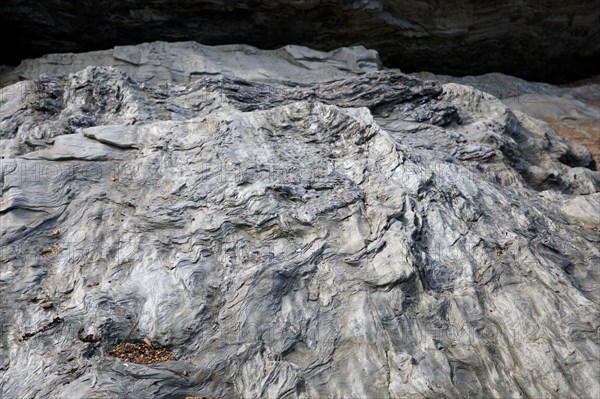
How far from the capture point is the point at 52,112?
1050 cm

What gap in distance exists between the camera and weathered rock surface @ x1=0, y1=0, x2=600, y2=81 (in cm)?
1562

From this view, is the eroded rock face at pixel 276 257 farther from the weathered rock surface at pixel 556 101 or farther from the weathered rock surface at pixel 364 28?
the weathered rock surface at pixel 556 101

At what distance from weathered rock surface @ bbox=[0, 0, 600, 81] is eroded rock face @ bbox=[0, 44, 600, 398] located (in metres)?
5.69

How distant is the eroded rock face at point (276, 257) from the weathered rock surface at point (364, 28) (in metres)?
5.69

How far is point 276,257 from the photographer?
7.39m

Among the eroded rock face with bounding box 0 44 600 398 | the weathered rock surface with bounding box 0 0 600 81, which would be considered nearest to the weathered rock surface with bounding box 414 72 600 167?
the weathered rock surface with bounding box 0 0 600 81

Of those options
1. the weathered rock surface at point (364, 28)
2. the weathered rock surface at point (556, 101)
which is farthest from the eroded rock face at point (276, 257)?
the weathered rock surface at point (556, 101)

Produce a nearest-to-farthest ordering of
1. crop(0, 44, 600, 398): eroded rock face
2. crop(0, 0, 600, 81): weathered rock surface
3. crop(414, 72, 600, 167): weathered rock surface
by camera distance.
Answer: crop(0, 44, 600, 398): eroded rock face < crop(414, 72, 600, 167): weathered rock surface < crop(0, 0, 600, 81): weathered rock surface

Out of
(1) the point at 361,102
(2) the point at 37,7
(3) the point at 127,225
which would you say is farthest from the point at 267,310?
(2) the point at 37,7

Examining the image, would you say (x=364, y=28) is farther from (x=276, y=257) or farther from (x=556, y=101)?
(x=276, y=257)

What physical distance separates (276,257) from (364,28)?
11.8 metres

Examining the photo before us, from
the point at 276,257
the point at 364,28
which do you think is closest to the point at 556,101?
the point at 364,28

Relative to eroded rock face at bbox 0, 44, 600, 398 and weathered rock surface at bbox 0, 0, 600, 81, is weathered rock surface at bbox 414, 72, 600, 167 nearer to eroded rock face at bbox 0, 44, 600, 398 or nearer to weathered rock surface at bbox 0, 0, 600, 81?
weathered rock surface at bbox 0, 0, 600, 81

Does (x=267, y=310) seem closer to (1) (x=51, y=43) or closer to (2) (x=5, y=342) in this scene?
(2) (x=5, y=342)
